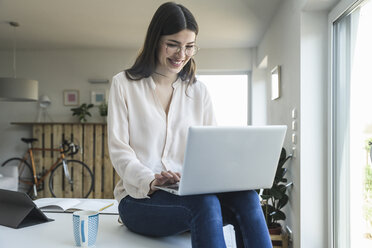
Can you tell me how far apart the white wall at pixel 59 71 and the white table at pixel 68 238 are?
485 centimetres

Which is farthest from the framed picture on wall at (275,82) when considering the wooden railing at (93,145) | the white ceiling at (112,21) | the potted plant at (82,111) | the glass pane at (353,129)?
the potted plant at (82,111)

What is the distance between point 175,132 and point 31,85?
12.0 feet

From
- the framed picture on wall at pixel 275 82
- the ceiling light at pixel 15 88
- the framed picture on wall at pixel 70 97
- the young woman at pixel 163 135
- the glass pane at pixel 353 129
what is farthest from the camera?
the framed picture on wall at pixel 70 97

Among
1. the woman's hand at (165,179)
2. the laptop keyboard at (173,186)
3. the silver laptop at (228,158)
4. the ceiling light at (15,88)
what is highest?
the ceiling light at (15,88)

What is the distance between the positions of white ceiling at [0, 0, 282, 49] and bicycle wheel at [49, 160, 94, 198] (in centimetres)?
191

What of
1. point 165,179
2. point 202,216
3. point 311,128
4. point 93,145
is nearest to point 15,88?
point 93,145

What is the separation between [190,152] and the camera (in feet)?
3.16

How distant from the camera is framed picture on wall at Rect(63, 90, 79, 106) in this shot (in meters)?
6.14

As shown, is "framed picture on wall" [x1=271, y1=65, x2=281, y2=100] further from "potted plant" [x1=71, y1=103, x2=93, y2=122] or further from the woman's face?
"potted plant" [x1=71, y1=103, x2=93, y2=122]

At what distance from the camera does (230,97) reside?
6.16 metres

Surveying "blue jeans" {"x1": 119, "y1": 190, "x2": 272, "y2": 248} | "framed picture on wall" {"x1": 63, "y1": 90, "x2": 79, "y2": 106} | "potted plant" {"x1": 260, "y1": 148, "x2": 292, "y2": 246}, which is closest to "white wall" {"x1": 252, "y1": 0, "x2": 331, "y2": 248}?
"potted plant" {"x1": 260, "y1": 148, "x2": 292, "y2": 246}

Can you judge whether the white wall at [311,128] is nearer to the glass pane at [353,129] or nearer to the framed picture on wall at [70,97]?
the glass pane at [353,129]

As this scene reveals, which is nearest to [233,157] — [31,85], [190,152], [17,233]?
[190,152]

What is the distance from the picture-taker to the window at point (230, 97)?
6121 millimetres
